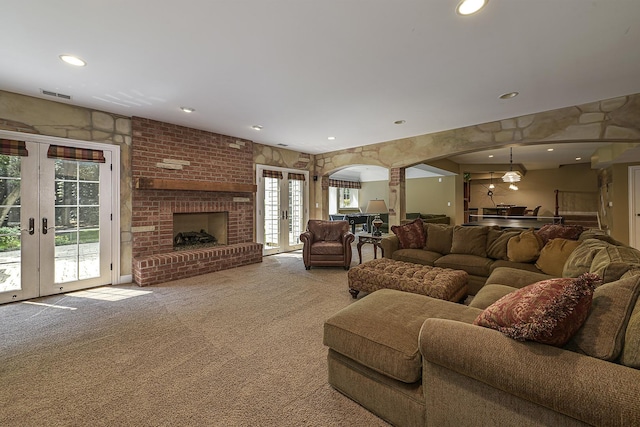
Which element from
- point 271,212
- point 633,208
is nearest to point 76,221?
point 271,212

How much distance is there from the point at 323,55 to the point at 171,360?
2805 millimetres

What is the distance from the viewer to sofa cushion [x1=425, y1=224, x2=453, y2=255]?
3.91m

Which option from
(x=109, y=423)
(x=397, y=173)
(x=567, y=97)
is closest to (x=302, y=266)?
(x=397, y=173)

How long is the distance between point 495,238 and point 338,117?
275 cm

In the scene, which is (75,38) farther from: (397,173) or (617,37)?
(397,173)

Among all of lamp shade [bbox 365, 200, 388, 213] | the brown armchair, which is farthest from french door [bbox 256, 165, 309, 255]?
lamp shade [bbox 365, 200, 388, 213]

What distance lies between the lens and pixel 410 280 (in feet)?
9.04

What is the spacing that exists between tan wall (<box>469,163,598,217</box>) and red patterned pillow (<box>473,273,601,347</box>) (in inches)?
417

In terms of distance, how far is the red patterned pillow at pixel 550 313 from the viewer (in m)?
1.05

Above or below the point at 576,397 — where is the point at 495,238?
above

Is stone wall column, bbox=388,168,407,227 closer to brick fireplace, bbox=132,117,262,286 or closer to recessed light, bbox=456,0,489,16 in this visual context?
brick fireplace, bbox=132,117,262,286

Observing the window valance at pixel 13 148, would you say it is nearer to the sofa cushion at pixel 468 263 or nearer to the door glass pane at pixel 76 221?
the door glass pane at pixel 76 221

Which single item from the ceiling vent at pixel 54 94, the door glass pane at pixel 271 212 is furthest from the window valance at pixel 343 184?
the ceiling vent at pixel 54 94

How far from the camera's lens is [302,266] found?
5016 millimetres
